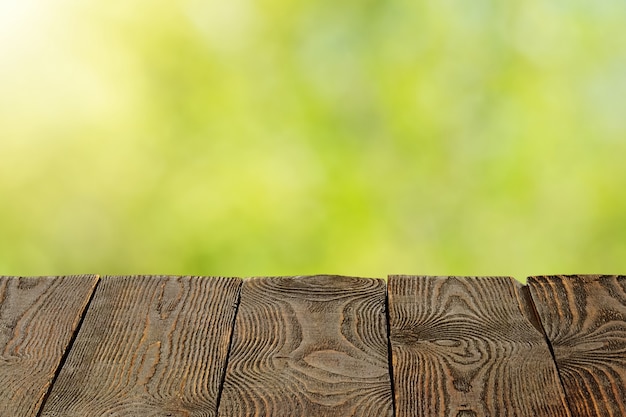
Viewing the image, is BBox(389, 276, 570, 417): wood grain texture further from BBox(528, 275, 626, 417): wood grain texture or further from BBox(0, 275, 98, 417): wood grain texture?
BBox(0, 275, 98, 417): wood grain texture

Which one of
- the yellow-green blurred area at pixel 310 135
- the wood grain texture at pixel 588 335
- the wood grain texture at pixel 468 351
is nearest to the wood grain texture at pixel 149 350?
the wood grain texture at pixel 468 351

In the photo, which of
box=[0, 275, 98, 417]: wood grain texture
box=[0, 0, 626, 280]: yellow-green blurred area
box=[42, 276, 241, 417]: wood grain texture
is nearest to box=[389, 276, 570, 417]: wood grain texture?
box=[42, 276, 241, 417]: wood grain texture

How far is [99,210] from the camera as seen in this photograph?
9.96 ft

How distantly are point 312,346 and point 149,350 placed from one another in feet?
0.63

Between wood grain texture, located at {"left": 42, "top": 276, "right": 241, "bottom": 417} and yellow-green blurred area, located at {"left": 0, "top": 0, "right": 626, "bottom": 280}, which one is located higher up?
yellow-green blurred area, located at {"left": 0, "top": 0, "right": 626, "bottom": 280}

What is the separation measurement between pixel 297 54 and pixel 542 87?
0.90 meters

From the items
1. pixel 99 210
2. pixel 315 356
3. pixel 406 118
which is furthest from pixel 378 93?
pixel 315 356

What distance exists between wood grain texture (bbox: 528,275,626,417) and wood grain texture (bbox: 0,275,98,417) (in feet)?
1.88

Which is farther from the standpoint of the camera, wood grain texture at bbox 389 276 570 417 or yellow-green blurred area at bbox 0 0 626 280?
yellow-green blurred area at bbox 0 0 626 280

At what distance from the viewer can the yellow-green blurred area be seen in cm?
300

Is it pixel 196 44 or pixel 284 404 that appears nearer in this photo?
pixel 284 404

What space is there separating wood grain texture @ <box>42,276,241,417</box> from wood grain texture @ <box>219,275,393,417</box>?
3 cm

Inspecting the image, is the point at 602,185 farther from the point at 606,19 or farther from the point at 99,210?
the point at 99,210

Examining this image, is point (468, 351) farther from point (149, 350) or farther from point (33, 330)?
point (33, 330)
